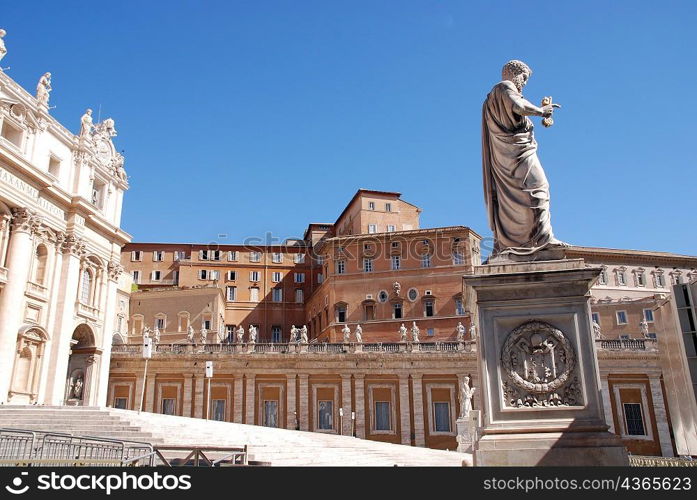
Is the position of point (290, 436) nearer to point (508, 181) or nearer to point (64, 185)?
point (508, 181)

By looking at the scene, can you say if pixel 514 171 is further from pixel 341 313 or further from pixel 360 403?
pixel 341 313

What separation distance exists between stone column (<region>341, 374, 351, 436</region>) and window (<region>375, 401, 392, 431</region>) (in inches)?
76.8

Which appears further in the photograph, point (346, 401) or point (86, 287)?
point (86, 287)

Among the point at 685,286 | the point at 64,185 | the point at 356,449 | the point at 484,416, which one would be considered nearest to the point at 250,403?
the point at 64,185

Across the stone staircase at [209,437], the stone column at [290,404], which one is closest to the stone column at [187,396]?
the stone column at [290,404]

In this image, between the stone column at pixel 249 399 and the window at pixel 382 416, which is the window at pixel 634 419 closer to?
the window at pixel 382 416

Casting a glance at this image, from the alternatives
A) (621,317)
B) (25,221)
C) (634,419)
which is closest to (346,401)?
(634,419)

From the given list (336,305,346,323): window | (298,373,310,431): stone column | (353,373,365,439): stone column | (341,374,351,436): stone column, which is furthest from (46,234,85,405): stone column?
(336,305,346,323): window

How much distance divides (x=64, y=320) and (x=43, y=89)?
595 inches

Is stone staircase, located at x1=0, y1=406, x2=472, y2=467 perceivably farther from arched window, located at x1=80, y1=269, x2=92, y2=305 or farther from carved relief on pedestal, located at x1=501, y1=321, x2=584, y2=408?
arched window, located at x1=80, y1=269, x2=92, y2=305

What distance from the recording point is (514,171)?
8.05 metres

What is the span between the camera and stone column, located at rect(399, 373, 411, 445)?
130ft

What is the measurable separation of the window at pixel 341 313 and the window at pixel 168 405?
825 inches
